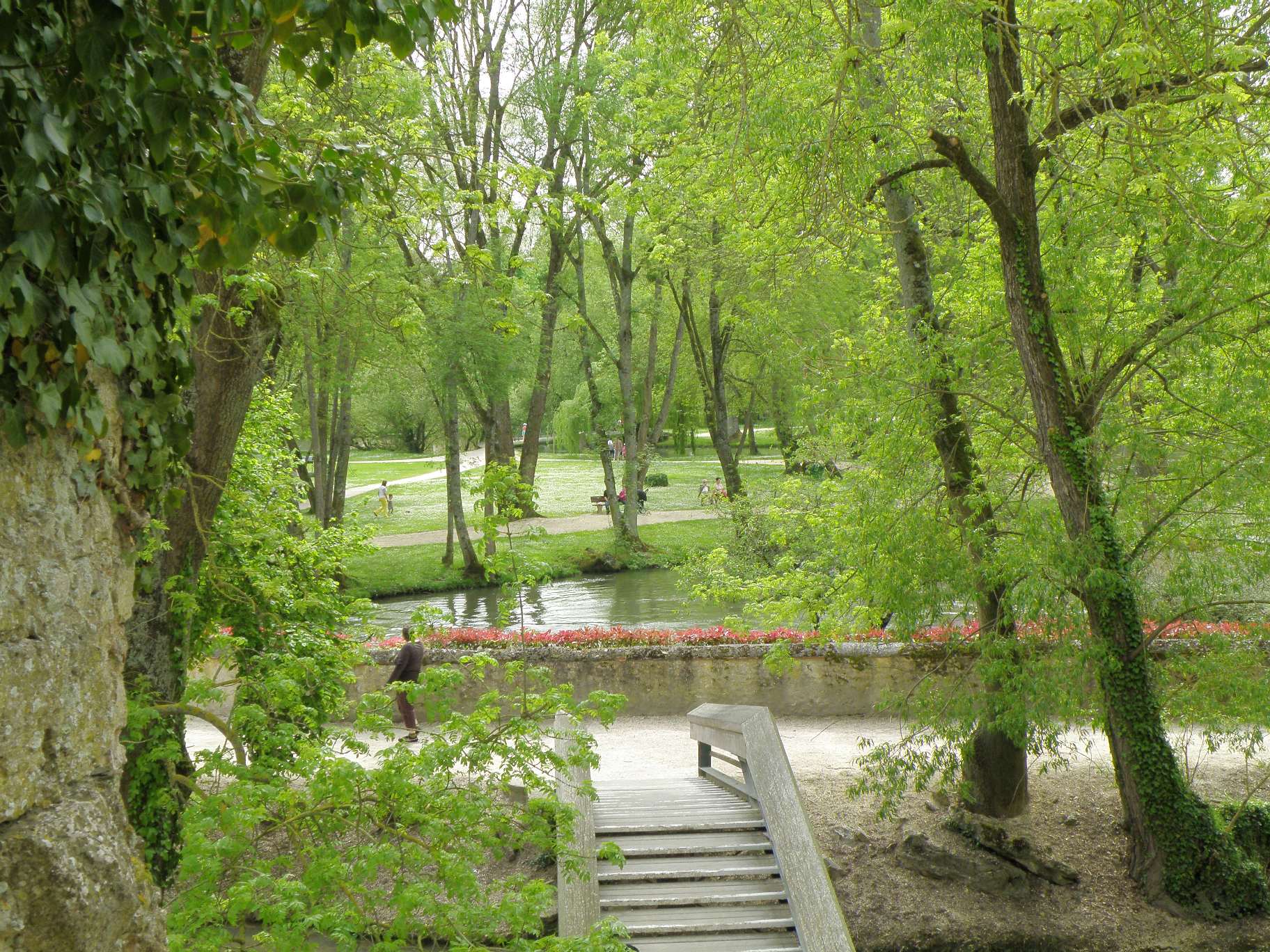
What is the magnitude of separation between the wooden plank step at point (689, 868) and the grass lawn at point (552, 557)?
1629 centimetres

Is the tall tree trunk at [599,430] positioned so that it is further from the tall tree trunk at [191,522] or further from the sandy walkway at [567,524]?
the tall tree trunk at [191,522]

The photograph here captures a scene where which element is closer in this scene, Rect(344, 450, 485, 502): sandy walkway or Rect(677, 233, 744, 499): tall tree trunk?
Rect(677, 233, 744, 499): tall tree trunk

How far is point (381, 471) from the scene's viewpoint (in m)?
54.3

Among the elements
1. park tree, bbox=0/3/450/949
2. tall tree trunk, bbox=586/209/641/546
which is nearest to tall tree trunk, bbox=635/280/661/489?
tall tree trunk, bbox=586/209/641/546

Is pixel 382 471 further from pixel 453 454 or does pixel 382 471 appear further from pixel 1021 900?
pixel 1021 900

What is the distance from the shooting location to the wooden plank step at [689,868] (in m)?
7.33

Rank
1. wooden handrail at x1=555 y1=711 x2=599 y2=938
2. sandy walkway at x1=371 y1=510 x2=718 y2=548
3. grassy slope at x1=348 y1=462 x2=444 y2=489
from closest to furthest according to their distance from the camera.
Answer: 1. wooden handrail at x1=555 y1=711 x2=599 y2=938
2. sandy walkway at x1=371 y1=510 x2=718 y2=548
3. grassy slope at x1=348 y1=462 x2=444 y2=489

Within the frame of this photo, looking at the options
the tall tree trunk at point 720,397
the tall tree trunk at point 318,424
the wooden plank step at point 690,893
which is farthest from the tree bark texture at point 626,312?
the wooden plank step at point 690,893

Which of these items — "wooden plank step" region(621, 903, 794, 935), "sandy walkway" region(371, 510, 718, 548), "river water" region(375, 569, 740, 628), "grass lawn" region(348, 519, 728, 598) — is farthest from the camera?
"sandy walkway" region(371, 510, 718, 548)

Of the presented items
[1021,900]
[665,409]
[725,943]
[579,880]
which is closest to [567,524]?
[665,409]

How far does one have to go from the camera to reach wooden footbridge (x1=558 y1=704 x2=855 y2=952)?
6.56 metres

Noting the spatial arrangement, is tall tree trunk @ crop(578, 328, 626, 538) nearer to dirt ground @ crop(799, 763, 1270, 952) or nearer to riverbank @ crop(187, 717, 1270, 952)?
riverbank @ crop(187, 717, 1270, 952)

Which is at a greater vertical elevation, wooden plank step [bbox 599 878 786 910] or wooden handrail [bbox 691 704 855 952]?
wooden handrail [bbox 691 704 855 952]

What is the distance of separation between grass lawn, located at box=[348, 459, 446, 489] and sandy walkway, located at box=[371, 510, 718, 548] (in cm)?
1409
